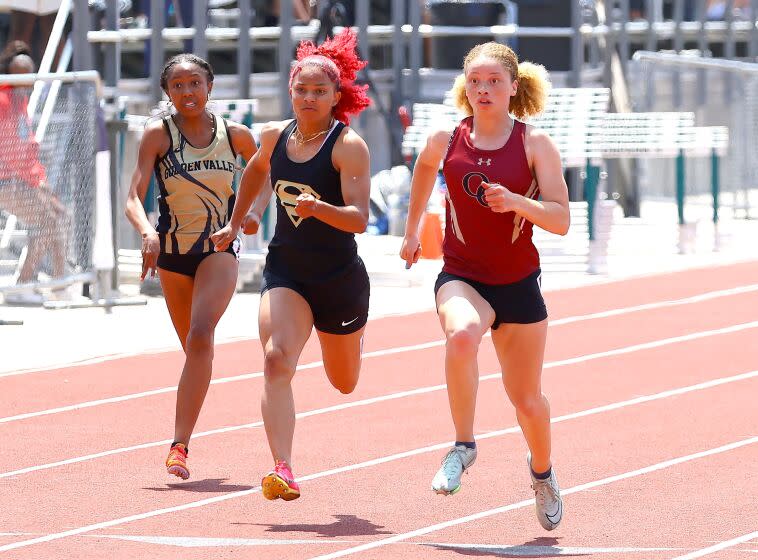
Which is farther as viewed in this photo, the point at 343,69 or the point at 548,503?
the point at 343,69

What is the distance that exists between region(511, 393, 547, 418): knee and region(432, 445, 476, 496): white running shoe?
0.80ft

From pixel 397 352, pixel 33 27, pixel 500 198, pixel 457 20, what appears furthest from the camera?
pixel 457 20

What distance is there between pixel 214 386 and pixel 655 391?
267 cm

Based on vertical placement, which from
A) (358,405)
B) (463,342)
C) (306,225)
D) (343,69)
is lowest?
(358,405)

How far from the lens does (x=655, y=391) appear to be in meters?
11.0

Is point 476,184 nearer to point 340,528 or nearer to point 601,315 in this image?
point 340,528

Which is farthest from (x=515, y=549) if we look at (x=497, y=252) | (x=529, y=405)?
(x=497, y=252)

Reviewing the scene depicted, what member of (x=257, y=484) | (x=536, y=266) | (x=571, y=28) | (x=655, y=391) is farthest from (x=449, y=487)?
(x=571, y=28)

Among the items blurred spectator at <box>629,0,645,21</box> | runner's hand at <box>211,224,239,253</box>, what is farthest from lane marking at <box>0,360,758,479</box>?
blurred spectator at <box>629,0,645,21</box>

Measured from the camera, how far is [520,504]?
767cm

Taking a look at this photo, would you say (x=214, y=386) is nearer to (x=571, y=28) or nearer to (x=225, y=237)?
(x=225, y=237)

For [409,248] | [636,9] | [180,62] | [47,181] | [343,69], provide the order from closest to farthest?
[409,248] < [343,69] < [180,62] < [47,181] < [636,9]

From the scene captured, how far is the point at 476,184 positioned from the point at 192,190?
1.93 metres

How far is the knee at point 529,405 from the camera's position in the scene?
23.0 ft
